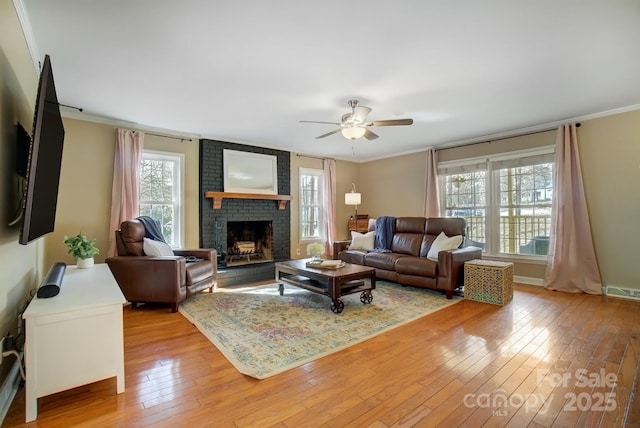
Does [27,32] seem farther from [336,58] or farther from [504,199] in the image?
[504,199]

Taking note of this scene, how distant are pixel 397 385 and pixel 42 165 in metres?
2.65

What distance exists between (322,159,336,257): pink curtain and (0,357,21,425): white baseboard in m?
5.11

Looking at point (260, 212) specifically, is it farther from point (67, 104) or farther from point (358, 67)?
point (358, 67)

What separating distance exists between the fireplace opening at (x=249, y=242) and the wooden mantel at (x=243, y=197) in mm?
462

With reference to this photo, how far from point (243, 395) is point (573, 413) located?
1914 mm

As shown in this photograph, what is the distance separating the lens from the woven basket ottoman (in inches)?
144

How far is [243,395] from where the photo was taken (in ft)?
6.12

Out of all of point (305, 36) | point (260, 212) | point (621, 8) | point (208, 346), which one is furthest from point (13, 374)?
point (621, 8)

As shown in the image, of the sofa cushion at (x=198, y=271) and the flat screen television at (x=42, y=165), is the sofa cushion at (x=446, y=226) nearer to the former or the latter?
the sofa cushion at (x=198, y=271)

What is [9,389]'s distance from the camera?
1820 mm

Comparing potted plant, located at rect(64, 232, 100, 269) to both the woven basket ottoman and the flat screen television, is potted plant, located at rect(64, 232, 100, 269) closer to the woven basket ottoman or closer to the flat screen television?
the flat screen television

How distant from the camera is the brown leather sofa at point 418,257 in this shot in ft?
13.0

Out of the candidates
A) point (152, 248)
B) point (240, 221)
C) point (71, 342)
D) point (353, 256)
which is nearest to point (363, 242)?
point (353, 256)

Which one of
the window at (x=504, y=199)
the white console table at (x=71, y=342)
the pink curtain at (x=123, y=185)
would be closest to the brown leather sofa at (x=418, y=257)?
the window at (x=504, y=199)
